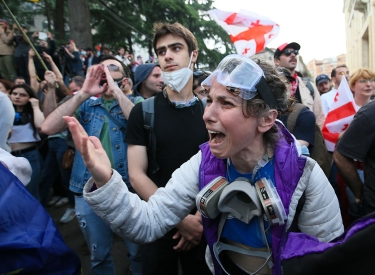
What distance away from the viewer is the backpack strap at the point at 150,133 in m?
2.29

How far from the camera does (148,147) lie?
232 centimetres

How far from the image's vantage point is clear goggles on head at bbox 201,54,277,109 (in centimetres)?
146

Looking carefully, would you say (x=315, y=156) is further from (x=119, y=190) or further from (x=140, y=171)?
(x=119, y=190)

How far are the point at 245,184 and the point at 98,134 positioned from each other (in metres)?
1.63

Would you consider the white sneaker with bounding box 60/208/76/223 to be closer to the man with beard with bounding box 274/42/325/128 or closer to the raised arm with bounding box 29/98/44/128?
the raised arm with bounding box 29/98/44/128

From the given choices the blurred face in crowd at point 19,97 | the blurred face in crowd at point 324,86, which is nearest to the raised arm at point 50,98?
the blurred face in crowd at point 19,97

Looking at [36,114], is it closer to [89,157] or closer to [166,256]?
[166,256]

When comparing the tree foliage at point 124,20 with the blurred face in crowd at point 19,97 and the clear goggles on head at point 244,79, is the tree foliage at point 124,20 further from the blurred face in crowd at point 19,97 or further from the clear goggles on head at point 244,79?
the clear goggles on head at point 244,79

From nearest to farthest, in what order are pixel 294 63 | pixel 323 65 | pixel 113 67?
1. pixel 113 67
2. pixel 294 63
3. pixel 323 65

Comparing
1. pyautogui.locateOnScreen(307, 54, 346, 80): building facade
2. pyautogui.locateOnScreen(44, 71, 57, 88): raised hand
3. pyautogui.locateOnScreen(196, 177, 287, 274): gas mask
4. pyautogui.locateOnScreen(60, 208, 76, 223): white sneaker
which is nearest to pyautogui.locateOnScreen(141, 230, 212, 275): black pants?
pyautogui.locateOnScreen(196, 177, 287, 274): gas mask

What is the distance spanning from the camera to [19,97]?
4.30 m

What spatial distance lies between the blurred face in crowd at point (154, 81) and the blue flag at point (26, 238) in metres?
2.56

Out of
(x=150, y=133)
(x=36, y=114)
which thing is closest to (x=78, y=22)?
(x=36, y=114)

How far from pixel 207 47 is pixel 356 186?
2131 centimetres
